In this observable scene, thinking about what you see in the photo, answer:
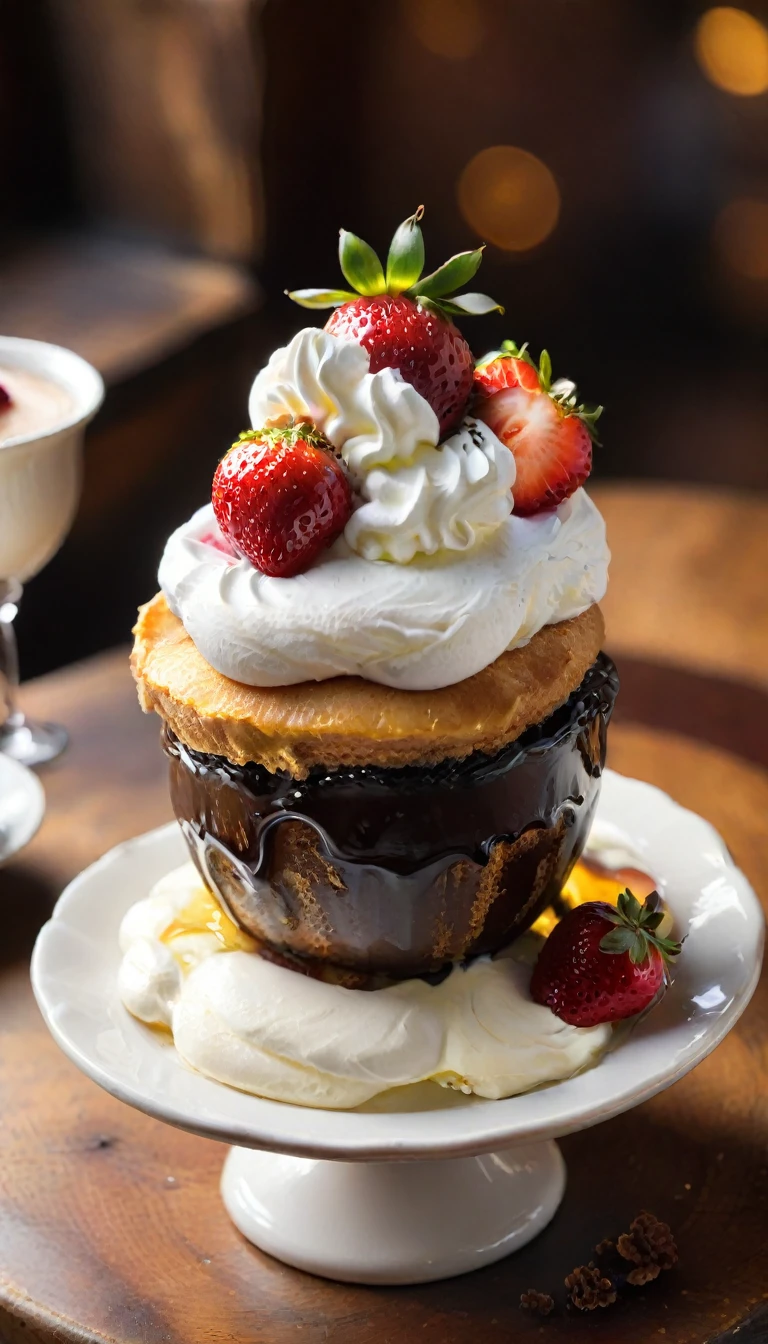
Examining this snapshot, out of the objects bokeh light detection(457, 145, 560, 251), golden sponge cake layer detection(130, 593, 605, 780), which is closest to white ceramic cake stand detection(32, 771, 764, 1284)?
golden sponge cake layer detection(130, 593, 605, 780)

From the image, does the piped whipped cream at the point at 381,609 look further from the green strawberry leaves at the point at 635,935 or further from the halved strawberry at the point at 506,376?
the green strawberry leaves at the point at 635,935

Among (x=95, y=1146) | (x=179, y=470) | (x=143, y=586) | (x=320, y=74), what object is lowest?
(x=143, y=586)

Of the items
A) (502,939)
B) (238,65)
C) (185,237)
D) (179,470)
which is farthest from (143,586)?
(502,939)

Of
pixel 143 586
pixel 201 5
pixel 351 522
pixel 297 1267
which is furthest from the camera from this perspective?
pixel 143 586

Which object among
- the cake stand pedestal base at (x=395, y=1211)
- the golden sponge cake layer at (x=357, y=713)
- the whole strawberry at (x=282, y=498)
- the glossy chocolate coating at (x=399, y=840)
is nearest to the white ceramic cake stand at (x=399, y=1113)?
the cake stand pedestal base at (x=395, y=1211)

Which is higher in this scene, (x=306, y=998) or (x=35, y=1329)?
(x=306, y=998)

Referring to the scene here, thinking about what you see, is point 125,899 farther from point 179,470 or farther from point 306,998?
point 179,470
